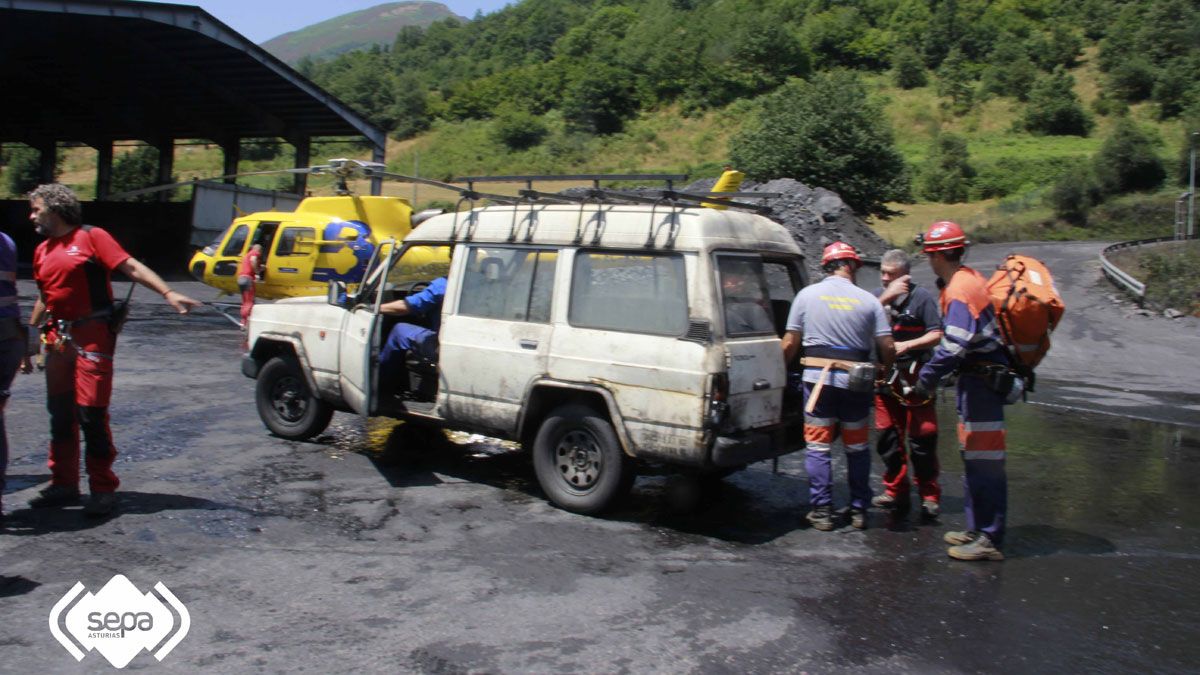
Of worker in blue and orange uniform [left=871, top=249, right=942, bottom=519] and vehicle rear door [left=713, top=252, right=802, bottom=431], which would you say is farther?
worker in blue and orange uniform [left=871, top=249, right=942, bottom=519]

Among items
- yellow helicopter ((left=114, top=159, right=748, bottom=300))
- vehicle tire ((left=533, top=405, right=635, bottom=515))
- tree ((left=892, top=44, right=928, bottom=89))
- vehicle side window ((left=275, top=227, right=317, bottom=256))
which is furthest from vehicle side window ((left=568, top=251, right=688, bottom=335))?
tree ((left=892, top=44, right=928, bottom=89))

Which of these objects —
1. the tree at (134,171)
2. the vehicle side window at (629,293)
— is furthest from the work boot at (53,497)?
the tree at (134,171)

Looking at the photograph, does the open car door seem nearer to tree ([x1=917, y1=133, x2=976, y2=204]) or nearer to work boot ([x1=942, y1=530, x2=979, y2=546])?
work boot ([x1=942, y1=530, x2=979, y2=546])

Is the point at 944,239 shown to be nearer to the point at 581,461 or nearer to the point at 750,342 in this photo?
the point at 750,342

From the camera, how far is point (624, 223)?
20.9 ft

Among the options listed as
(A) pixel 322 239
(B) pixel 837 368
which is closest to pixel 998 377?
(B) pixel 837 368

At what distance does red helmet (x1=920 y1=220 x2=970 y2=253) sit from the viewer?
19.2 ft

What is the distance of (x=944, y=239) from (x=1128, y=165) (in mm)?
55132

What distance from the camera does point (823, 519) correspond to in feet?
20.8

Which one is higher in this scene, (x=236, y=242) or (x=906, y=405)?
(x=236, y=242)

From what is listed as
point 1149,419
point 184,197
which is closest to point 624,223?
point 1149,419

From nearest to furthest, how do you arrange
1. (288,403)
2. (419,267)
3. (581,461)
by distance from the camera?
(581,461)
(419,267)
(288,403)

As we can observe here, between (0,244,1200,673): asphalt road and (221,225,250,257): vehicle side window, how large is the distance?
8.86m

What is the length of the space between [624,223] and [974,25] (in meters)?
99.9
